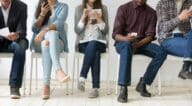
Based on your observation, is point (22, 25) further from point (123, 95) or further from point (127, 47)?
point (123, 95)

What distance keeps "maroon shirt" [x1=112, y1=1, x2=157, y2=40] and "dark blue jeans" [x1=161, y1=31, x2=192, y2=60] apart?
0.21 meters

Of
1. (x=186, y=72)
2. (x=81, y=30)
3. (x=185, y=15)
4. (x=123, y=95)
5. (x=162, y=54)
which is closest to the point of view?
(x=186, y=72)

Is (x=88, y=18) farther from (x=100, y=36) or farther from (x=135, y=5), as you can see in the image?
(x=135, y=5)

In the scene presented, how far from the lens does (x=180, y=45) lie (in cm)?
432

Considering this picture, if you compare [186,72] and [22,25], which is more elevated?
[22,25]

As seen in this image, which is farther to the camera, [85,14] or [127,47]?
[85,14]

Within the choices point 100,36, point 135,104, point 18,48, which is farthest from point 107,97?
point 18,48

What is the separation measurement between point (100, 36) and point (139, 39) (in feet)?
1.38

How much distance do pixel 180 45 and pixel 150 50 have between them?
1.11 feet

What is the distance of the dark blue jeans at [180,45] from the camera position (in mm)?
4146

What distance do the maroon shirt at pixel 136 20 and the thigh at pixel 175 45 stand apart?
0.19 m

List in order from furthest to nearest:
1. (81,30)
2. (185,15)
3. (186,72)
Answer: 1. (81,30)
2. (185,15)
3. (186,72)

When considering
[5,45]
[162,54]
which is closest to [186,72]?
[162,54]

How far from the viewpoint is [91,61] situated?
443 cm
